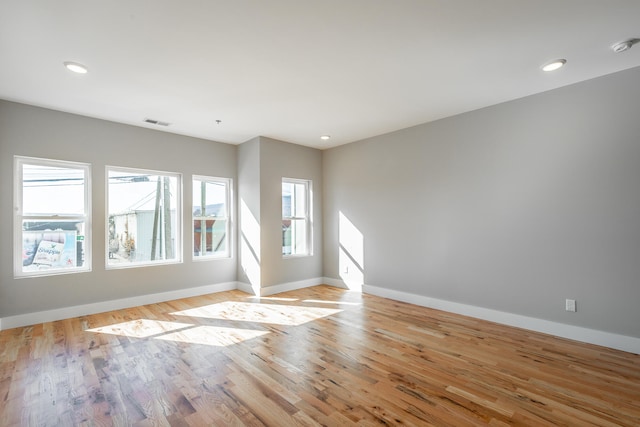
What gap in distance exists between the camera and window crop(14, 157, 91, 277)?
144 inches

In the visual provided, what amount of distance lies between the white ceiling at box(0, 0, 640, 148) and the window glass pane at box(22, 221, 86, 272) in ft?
4.95

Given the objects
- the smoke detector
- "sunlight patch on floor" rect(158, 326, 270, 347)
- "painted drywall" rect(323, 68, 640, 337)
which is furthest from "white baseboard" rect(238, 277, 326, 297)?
the smoke detector

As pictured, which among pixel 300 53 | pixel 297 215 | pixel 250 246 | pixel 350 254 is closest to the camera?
pixel 300 53

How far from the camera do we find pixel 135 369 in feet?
8.39

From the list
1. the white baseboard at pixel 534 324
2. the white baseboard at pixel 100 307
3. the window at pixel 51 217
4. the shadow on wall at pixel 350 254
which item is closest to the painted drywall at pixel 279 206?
the shadow on wall at pixel 350 254

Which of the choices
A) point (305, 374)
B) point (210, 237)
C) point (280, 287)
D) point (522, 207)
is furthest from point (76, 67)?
point (522, 207)

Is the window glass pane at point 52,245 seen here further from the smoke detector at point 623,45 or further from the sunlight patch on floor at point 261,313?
the smoke detector at point 623,45

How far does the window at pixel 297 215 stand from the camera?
5641mm

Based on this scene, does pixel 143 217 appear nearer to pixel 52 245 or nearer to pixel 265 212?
pixel 52 245

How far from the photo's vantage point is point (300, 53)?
2578 mm

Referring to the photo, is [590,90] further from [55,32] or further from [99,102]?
[99,102]

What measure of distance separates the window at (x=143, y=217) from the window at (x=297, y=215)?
1.82 m

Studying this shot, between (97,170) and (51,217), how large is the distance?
80 cm

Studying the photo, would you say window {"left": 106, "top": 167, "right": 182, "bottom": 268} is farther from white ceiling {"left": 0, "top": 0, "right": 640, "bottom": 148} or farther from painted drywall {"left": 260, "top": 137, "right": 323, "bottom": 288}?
painted drywall {"left": 260, "top": 137, "right": 323, "bottom": 288}
